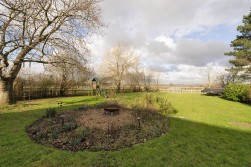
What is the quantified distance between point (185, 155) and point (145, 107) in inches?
172

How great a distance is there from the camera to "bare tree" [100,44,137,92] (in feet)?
96.3

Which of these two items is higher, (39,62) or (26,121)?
(39,62)

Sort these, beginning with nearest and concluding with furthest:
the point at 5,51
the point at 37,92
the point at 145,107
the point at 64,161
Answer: the point at 64,161 → the point at 145,107 → the point at 5,51 → the point at 37,92

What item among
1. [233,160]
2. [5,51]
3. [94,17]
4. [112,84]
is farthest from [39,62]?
[112,84]

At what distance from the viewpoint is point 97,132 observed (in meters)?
5.64

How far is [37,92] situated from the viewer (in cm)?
1795

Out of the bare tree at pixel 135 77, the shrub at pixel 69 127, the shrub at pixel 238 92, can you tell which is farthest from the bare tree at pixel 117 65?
the shrub at pixel 69 127

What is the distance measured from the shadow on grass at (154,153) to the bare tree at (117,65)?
76.5 ft

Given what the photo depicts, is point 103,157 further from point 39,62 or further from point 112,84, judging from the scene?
point 112,84

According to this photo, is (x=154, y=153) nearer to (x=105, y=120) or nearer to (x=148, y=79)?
(x=105, y=120)

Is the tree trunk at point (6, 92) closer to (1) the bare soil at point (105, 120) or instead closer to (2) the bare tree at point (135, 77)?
(1) the bare soil at point (105, 120)

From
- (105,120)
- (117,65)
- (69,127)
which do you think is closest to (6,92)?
(69,127)

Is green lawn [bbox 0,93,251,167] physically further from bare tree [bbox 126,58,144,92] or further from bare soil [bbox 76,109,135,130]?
bare tree [bbox 126,58,144,92]

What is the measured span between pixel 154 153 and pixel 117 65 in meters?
25.7
